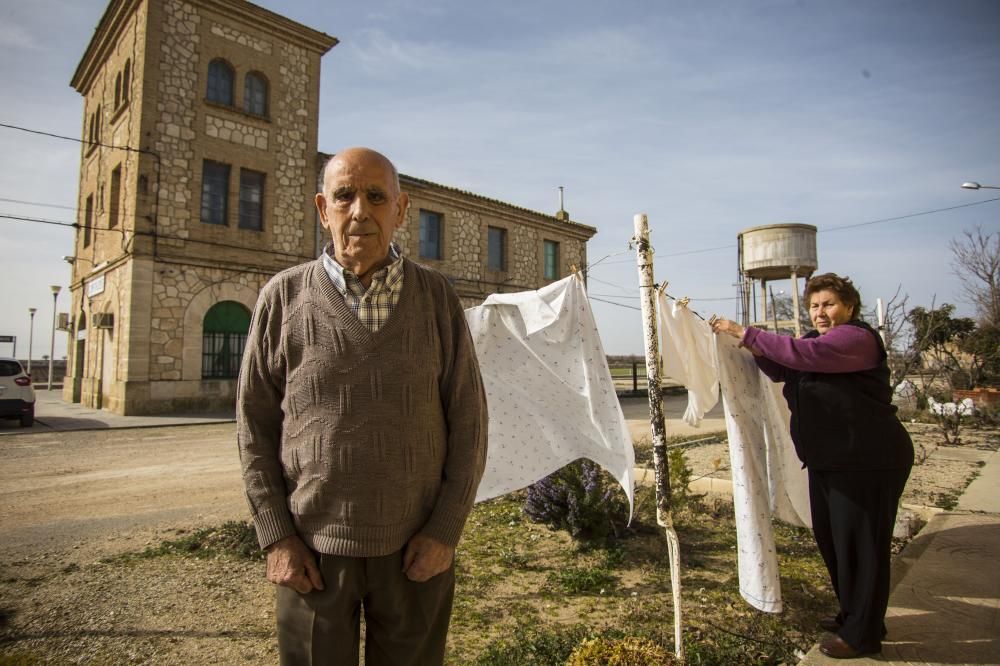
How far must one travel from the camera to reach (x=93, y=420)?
41.8 feet

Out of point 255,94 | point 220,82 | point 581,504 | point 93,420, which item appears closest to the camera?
point 581,504

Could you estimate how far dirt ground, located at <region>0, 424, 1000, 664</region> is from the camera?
9.30ft

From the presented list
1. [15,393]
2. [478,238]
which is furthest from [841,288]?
[478,238]

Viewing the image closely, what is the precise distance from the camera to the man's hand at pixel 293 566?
155cm

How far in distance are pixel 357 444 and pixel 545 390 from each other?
8.43ft

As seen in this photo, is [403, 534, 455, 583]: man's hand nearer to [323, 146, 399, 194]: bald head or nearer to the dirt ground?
[323, 146, 399, 194]: bald head

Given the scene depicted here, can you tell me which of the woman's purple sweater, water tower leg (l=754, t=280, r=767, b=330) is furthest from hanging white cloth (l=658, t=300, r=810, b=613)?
water tower leg (l=754, t=280, r=767, b=330)

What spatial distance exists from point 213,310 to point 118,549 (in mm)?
11993

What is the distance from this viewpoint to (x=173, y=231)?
14289 millimetres

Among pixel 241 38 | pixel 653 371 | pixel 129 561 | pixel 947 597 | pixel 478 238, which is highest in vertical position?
pixel 241 38

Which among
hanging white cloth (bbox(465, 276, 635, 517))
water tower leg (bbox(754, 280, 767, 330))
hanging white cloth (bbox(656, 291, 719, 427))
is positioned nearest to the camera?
hanging white cloth (bbox(656, 291, 719, 427))

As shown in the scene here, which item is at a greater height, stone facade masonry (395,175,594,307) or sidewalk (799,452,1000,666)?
stone facade masonry (395,175,594,307)

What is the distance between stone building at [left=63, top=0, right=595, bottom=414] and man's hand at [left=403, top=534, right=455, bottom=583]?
1473 cm

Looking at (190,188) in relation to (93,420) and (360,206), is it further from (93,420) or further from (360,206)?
(360,206)
